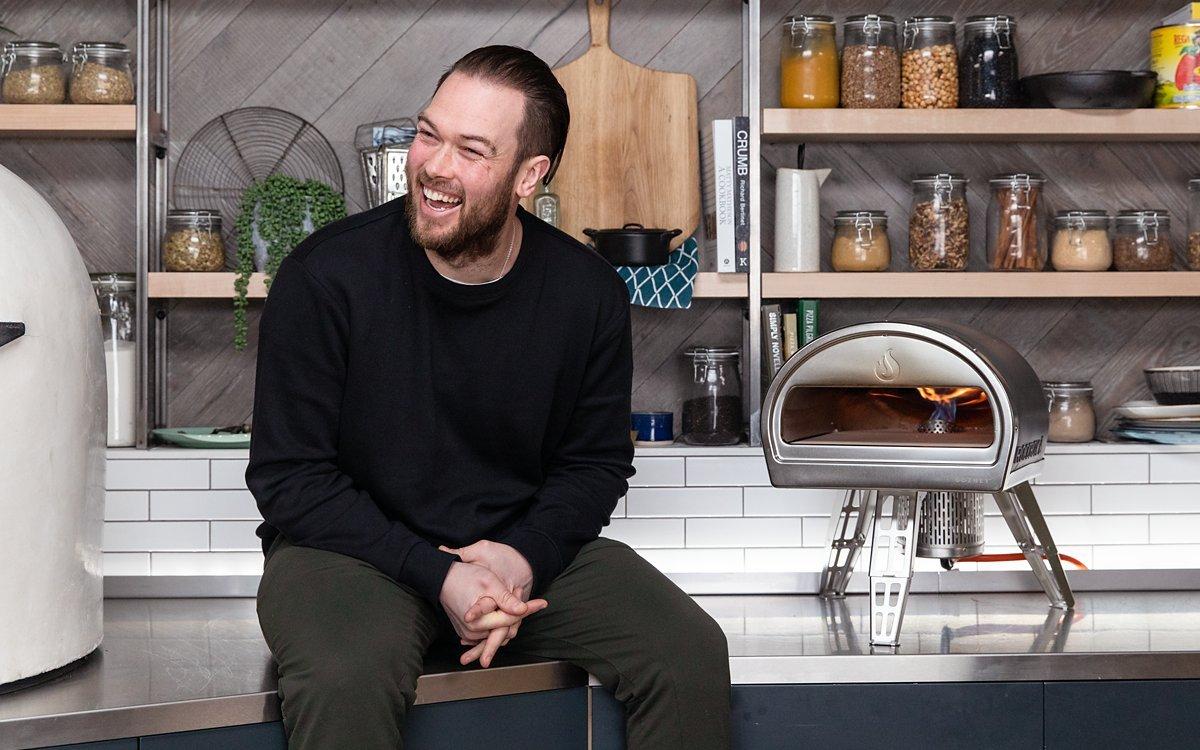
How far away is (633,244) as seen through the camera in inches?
100

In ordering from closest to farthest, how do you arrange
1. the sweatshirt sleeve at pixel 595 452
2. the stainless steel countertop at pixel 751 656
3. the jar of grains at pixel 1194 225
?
the stainless steel countertop at pixel 751 656 < the sweatshirt sleeve at pixel 595 452 < the jar of grains at pixel 1194 225

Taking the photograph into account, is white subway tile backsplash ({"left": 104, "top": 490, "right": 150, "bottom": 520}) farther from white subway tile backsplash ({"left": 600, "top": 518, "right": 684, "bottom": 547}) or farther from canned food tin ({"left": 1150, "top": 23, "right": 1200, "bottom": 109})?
canned food tin ({"left": 1150, "top": 23, "right": 1200, "bottom": 109})

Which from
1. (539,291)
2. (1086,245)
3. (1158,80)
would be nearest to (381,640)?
(539,291)

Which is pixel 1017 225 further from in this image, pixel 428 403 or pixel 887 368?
pixel 428 403

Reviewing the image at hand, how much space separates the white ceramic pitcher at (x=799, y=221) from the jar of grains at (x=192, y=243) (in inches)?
46.2

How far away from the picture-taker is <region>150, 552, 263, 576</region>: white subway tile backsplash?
8.38ft

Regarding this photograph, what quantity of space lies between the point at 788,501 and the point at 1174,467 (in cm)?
81

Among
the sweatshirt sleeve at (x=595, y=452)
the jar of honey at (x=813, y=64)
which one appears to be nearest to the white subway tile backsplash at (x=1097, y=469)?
the jar of honey at (x=813, y=64)

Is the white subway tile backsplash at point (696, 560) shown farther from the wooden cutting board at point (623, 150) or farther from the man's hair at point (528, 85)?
the man's hair at point (528, 85)

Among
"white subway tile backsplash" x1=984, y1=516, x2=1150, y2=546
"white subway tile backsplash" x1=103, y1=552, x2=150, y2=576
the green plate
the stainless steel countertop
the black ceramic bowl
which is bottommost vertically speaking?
the stainless steel countertop

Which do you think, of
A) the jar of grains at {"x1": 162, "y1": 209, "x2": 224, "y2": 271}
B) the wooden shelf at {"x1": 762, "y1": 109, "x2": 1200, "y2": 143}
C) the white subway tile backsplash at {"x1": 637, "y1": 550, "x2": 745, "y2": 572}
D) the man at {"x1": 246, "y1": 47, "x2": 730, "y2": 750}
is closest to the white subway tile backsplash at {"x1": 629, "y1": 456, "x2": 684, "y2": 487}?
the white subway tile backsplash at {"x1": 637, "y1": 550, "x2": 745, "y2": 572}

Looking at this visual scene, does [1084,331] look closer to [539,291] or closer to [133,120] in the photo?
[539,291]

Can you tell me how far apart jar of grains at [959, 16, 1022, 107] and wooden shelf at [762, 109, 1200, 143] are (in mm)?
50

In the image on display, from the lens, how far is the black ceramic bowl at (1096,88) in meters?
2.55
